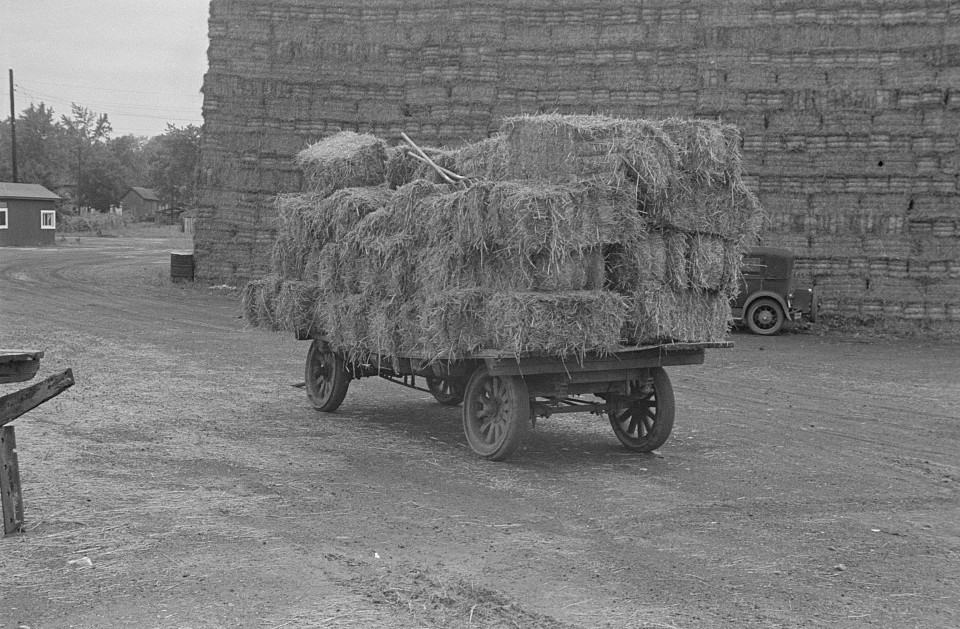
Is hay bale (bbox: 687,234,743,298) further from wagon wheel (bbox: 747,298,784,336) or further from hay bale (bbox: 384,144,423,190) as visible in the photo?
wagon wheel (bbox: 747,298,784,336)

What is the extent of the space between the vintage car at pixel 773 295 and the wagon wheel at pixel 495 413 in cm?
1258

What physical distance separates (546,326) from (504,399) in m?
1.06

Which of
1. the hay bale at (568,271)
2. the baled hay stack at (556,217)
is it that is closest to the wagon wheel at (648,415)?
the hay bale at (568,271)

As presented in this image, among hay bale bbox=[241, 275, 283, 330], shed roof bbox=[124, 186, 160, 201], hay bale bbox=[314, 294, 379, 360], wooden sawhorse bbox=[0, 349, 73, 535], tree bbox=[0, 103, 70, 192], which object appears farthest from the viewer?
shed roof bbox=[124, 186, 160, 201]

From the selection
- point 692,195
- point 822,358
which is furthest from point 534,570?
point 822,358

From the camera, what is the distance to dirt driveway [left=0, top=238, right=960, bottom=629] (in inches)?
223

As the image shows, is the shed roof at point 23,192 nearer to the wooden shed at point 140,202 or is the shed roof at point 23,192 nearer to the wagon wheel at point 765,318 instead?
the wagon wheel at point 765,318

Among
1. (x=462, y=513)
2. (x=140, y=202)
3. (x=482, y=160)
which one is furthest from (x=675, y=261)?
(x=140, y=202)

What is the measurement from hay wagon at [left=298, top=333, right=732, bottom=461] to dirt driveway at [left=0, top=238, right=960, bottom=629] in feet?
0.92

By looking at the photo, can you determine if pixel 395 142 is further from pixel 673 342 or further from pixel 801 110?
pixel 673 342

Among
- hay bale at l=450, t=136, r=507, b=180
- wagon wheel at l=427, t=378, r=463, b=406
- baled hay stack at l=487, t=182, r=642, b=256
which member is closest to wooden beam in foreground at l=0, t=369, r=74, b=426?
baled hay stack at l=487, t=182, r=642, b=256

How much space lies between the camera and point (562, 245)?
8641mm

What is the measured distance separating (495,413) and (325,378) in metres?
3.44

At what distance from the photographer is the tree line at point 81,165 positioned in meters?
75.9
